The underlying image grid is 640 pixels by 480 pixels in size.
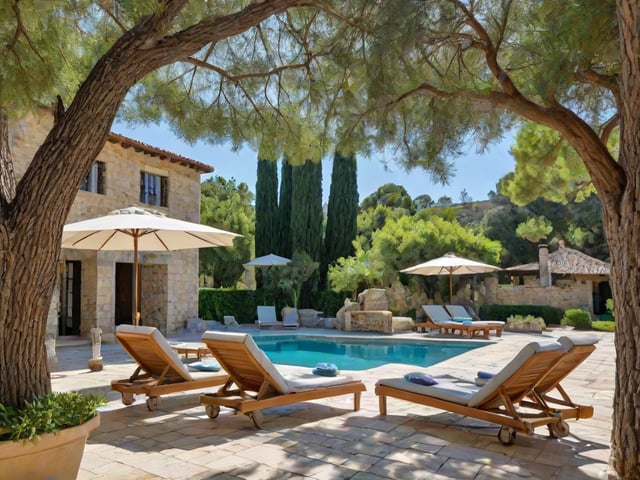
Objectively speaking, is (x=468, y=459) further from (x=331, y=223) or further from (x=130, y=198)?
(x=331, y=223)

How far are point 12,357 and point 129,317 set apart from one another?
14.4 meters

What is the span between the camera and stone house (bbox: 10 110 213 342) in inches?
522

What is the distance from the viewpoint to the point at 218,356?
521 cm

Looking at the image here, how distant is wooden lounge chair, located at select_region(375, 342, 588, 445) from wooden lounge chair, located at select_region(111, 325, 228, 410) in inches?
96.0

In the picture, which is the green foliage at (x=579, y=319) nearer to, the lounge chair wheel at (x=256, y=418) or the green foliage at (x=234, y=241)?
the lounge chair wheel at (x=256, y=418)

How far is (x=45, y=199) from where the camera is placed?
11.1ft

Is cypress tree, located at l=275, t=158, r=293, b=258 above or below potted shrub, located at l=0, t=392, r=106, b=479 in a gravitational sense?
above

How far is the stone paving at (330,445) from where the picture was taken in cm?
373

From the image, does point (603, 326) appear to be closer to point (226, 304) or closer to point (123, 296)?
point (226, 304)

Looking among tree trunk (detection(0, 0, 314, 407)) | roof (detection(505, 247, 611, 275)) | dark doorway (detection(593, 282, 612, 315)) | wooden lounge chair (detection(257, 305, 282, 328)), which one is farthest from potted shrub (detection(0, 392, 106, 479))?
dark doorway (detection(593, 282, 612, 315))

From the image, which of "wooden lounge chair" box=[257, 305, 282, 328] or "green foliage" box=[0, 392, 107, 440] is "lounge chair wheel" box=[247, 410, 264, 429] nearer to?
"green foliage" box=[0, 392, 107, 440]

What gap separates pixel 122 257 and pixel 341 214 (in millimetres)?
11120

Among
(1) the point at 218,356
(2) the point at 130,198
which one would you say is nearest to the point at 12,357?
(1) the point at 218,356

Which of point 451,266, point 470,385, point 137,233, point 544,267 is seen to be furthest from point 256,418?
point 544,267
